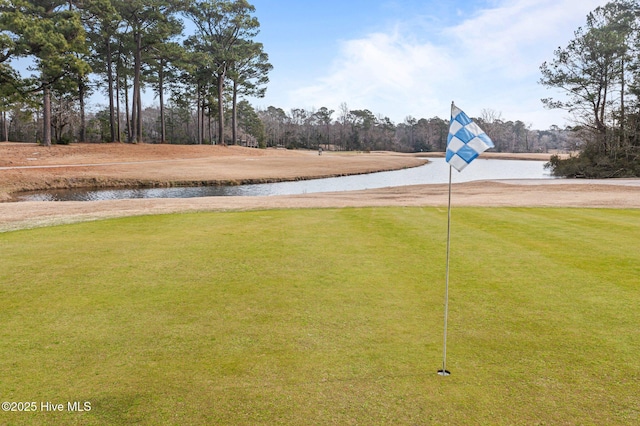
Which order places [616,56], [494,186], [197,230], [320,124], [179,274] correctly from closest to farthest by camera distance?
[179,274] → [197,230] → [494,186] → [616,56] → [320,124]

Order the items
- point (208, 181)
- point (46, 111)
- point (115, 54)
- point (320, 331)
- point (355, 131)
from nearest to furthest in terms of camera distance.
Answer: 1. point (320, 331)
2. point (208, 181)
3. point (46, 111)
4. point (115, 54)
5. point (355, 131)

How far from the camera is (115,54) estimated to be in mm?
55969

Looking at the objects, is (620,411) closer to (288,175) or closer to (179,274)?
(179,274)

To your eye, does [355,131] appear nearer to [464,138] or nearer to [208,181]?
[208,181]

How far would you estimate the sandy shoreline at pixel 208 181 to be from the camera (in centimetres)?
1739

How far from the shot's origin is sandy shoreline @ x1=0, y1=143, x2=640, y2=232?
17391 millimetres

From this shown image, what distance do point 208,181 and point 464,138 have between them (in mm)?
33085

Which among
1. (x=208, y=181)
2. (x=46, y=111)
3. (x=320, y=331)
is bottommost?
(x=320, y=331)

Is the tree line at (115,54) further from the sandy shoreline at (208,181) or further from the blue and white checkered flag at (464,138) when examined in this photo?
the blue and white checkered flag at (464,138)

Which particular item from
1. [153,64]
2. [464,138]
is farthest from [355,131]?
[464,138]

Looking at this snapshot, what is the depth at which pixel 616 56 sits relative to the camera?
132 ft

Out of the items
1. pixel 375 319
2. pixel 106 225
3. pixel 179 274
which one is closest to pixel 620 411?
pixel 375 319

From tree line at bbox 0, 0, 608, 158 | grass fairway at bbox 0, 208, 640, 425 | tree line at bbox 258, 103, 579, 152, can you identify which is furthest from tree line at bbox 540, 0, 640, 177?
tree line at bbox 258, 103, 579, 152

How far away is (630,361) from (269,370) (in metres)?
3.58
